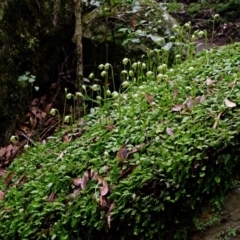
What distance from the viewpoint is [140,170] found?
2131 millimetres

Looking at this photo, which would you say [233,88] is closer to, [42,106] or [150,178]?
[150,178]

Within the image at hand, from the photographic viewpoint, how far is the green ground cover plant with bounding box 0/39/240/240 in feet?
6.63

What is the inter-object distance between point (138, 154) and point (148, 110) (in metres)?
0.51

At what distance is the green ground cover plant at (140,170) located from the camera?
6.63 feet

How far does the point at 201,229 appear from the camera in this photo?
79.4 inches

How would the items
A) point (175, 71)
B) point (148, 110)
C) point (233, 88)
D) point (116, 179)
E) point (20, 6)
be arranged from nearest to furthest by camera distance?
point (116, 179) < point (233, 88) < point (148, 110) < point (175, 71) < point (20, 6)

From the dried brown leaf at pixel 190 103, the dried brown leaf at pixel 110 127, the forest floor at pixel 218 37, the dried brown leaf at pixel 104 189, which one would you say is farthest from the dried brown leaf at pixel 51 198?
the dried brown leaf at pixel 190 103

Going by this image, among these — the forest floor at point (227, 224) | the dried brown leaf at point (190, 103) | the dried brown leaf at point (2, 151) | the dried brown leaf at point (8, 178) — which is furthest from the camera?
the dried brown leaf at point (2, 151)

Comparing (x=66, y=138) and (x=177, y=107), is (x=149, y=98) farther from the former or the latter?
(x=66, y=138)

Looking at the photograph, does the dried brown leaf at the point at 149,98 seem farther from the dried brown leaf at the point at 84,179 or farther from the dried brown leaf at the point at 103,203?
the dried brown leaf at the point at 103,203

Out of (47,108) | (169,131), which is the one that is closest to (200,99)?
(169,131)

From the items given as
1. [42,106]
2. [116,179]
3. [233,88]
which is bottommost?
[42,106]

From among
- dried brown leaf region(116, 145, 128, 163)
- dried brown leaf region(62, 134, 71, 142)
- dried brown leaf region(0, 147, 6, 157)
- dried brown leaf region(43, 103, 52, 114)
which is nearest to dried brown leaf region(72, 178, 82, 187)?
dried brown leaf region(116, 145, 128, 163)

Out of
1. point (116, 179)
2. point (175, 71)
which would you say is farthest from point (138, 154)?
point (175, 71)
